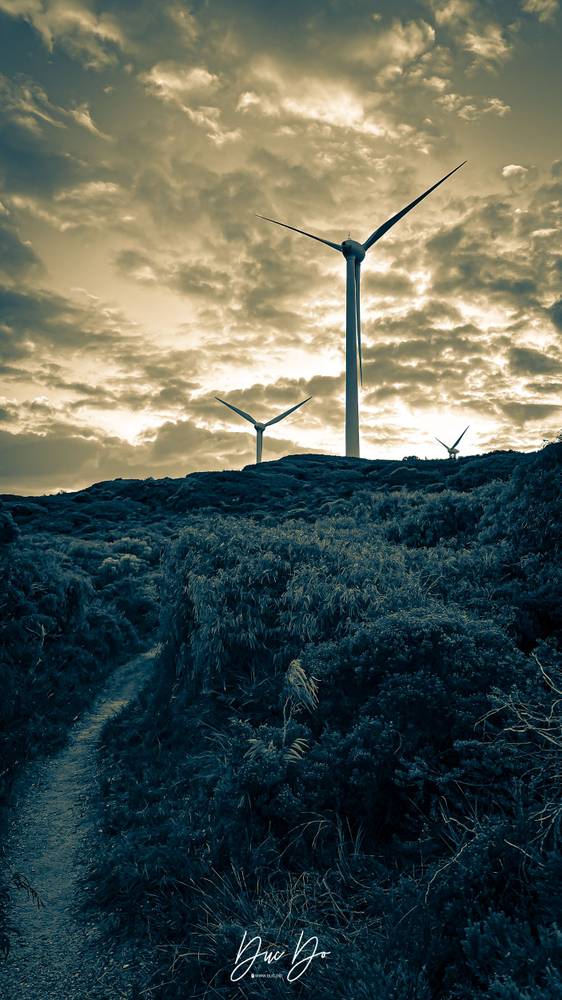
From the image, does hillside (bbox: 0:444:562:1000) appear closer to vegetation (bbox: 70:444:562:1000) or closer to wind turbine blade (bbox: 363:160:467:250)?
vegetation (bbox: 70:444:562:1000)

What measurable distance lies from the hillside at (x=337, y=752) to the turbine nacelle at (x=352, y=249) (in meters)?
41.4

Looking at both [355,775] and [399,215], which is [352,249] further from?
[355,775]

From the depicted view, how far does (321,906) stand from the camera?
6.32 metres

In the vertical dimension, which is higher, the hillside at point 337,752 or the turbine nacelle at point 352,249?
the turbine nacelle at point 352,249

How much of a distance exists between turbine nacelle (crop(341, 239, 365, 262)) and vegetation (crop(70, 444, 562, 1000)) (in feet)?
142

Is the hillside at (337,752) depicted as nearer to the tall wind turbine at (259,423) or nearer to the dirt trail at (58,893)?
the dirt trail at (58,893)

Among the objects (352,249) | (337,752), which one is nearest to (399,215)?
(352,249)

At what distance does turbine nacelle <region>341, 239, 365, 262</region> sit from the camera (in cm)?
5233

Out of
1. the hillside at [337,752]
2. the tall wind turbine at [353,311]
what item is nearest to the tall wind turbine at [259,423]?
the tall wind turbine at [353,311]

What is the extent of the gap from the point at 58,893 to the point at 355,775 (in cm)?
440

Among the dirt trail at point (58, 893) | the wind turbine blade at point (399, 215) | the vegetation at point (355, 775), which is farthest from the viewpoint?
the wind turbine blade at point (399, 215)

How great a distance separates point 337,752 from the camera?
7.75 m

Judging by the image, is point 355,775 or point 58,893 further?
point 58,893

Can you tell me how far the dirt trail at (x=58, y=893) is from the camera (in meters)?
6.47
